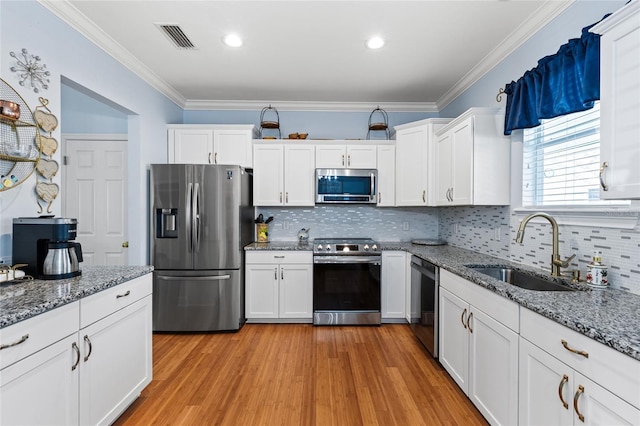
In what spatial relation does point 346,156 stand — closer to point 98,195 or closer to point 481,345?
point 481,345

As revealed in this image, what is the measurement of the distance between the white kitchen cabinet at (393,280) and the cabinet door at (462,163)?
926 millimetres

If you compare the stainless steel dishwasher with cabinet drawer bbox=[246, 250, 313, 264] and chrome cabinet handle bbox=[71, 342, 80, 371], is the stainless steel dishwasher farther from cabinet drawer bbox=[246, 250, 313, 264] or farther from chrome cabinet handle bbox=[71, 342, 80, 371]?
chrome cabinet handle bbox=[71, 342, 80, 371]

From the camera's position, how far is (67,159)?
11.3ft

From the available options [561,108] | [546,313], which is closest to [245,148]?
[561,108]

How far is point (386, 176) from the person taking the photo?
3.76 meters

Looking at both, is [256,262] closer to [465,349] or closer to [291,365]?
[291,365]

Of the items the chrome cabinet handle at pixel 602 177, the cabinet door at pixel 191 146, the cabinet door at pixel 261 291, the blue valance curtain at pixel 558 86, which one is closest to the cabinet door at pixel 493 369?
the chrome cabinet handle at pixel 602 177

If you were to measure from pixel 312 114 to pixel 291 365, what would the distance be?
3.02 m

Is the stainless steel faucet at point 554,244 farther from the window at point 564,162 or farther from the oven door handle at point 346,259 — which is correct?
the oven door handle at point 346,259

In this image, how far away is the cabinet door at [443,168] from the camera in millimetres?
3002

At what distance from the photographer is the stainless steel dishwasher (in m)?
2.59

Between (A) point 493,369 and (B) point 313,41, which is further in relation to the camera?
(B) point 313,41

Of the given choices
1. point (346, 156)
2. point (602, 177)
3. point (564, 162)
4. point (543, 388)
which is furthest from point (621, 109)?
point (346, 156)

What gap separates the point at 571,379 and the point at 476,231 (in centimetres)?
205
